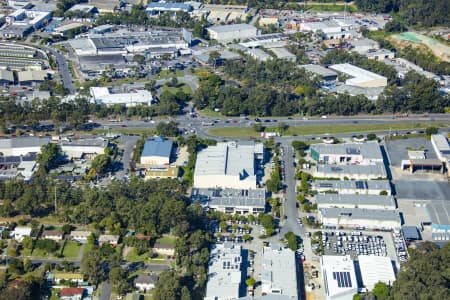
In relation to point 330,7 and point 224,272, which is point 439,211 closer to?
point 224,272

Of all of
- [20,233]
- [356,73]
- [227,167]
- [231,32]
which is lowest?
[20,233]

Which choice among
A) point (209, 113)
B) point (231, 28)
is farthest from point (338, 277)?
point (231, 28)

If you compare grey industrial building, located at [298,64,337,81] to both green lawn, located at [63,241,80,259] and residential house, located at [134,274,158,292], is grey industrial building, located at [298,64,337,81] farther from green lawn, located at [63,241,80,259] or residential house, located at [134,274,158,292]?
residential house, located at [134,274,158,292]

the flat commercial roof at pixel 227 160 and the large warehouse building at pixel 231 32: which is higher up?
the large warehouse building at pixel 231 32

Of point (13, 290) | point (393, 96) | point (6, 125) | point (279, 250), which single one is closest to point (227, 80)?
point (393, 96)

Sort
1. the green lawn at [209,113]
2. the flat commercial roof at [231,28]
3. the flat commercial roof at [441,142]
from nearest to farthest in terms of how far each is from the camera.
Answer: the flat commercial roof at [441,142] → the green lawn at [209,113] → the flat commercial roof at [231,28]

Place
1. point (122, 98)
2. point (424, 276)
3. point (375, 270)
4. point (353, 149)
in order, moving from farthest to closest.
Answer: point (122, 98) → point (353, 149) → point (375, 270) → point (424, 276)

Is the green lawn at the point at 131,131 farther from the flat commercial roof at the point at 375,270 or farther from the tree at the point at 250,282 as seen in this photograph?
the flat commercial roof at the point at 375,270

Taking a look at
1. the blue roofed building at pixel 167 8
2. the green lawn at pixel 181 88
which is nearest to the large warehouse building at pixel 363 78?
the green lawn at pixel 181 88
